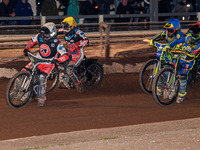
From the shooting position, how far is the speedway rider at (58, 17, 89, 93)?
10531 mm

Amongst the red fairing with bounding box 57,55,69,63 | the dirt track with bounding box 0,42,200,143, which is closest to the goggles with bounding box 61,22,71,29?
the red fairing with bounding box 57,55,69,63

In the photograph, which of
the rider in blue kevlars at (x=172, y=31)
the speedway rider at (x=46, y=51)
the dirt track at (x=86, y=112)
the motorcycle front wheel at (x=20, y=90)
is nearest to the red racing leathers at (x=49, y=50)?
the speedway rider at (x=46, y=51)

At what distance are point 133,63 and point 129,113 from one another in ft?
18.3

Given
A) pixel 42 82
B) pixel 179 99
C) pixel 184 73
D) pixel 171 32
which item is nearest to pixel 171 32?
pixel 171 32

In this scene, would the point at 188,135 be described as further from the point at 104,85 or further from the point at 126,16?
the point at 126,16

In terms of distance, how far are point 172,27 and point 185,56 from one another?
0.65m

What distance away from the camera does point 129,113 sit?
880cm

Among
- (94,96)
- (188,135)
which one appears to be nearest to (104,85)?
(94,96)

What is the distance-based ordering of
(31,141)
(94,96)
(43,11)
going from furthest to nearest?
(43,11) → (94,96) → (31,141)

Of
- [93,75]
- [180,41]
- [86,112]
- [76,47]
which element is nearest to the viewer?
[86,112]

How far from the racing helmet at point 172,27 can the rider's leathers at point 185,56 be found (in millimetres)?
234

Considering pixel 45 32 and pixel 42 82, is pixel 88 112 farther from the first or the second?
pixel 45 32

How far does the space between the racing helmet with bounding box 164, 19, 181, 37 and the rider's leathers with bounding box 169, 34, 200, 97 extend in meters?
0.23

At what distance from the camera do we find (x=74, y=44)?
1079 centimetres
